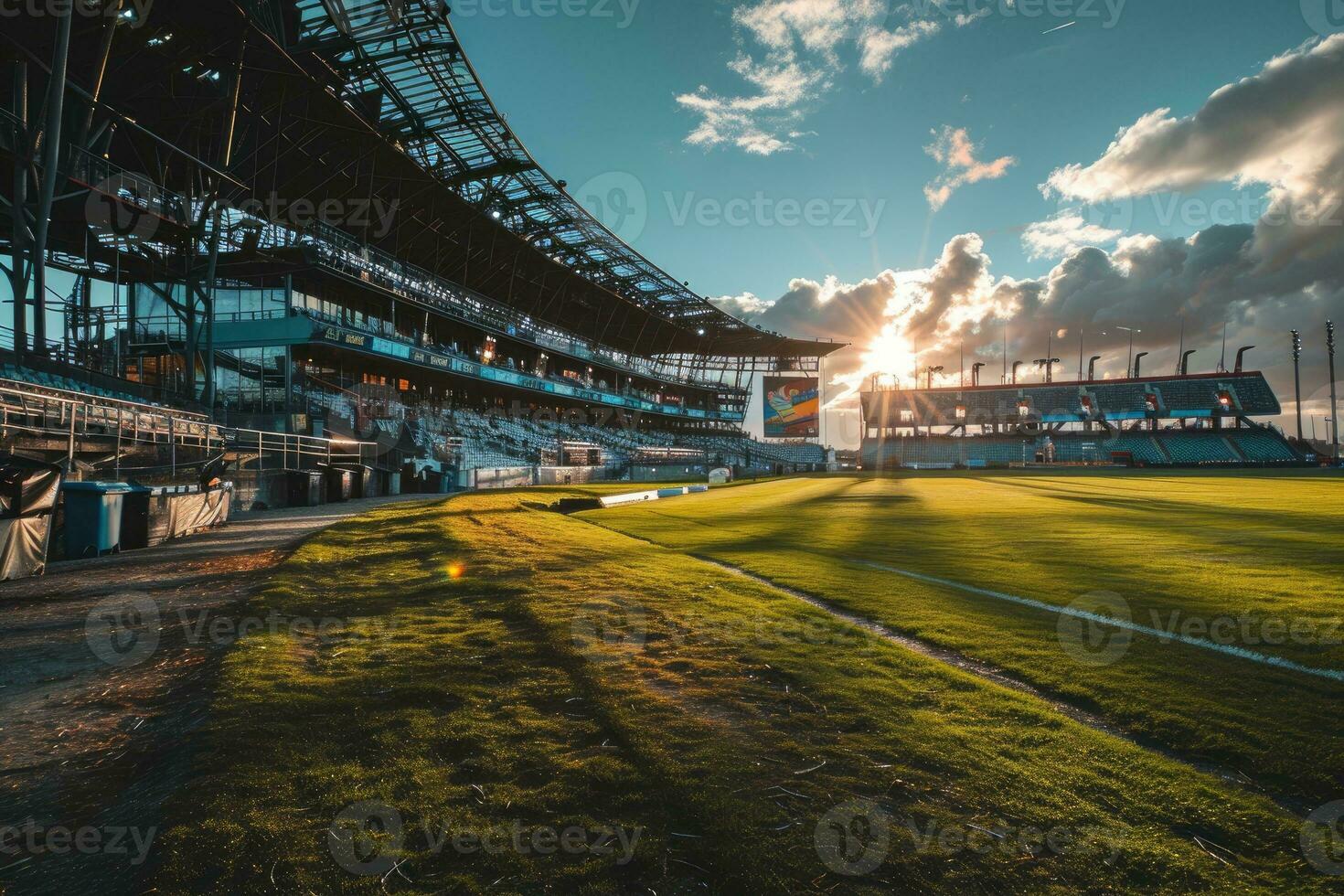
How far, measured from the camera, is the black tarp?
757cm

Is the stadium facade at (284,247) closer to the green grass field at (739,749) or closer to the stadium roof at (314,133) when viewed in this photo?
the stadium roof at (314,133)

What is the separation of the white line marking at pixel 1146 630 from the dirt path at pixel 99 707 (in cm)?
686

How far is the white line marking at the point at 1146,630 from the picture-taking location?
4.23 metres

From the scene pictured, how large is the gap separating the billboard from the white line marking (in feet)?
267

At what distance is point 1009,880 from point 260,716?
3918 millimetres

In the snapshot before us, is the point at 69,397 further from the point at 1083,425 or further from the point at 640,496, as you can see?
the point at 1083,425

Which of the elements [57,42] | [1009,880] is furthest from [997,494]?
[57,42]

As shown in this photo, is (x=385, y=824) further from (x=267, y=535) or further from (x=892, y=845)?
(x=267, y=535)

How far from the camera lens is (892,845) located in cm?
238

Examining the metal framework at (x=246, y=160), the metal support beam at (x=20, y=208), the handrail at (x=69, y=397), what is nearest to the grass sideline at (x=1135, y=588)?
the handrail at (x=69, y=397)

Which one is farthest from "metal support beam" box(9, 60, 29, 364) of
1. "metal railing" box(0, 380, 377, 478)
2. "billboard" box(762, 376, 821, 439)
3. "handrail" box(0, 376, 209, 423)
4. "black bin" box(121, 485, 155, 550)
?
"billboard" box(762, 376, 821, 439)

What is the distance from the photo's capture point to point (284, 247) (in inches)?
1355

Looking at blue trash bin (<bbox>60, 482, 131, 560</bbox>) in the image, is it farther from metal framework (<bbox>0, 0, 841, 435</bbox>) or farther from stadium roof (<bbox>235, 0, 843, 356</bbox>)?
stadium roof (<bbox>235, 0, 843, 356</bbox>)

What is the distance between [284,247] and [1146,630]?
42152mm
